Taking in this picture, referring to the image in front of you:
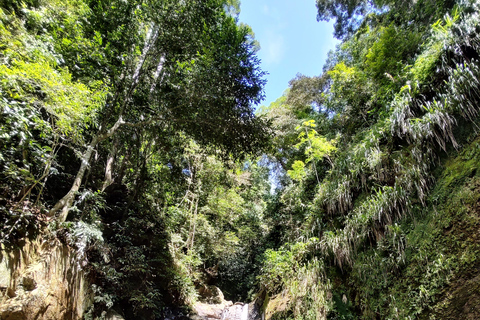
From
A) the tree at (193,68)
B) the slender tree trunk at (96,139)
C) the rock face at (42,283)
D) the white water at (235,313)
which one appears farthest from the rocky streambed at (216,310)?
the tree at (193,68)

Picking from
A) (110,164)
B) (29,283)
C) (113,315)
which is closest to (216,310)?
(113,315)

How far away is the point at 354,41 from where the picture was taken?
11352 mm

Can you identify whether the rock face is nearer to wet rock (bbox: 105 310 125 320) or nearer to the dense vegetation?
the dense vegetation

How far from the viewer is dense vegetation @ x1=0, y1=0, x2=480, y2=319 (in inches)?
112

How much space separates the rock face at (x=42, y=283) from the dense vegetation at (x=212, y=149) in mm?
204

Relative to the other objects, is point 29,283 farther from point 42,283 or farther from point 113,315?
point 113,315

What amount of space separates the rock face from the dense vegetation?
204mm

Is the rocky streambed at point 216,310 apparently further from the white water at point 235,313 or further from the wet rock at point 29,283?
the wet rock at point 29,283

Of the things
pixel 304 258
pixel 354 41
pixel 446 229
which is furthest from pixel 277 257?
pixel 354 41

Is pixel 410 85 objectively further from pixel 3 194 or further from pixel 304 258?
pixel 3 194

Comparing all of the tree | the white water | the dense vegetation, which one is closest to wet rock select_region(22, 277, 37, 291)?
the dense vegetation

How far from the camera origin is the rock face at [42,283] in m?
2.62

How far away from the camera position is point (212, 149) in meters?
6.02

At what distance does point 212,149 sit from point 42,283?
13.9 ft
